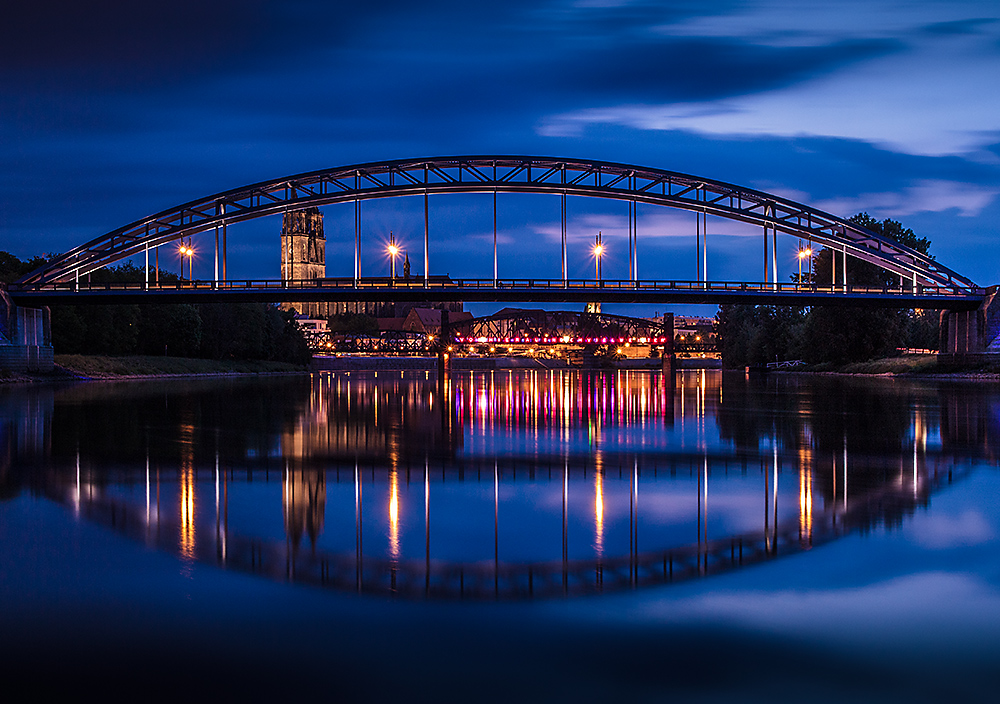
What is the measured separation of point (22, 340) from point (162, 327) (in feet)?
80.2

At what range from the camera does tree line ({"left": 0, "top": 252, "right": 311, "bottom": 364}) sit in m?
96.7

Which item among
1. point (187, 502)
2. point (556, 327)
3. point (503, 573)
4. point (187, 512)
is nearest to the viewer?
point (503, 573)

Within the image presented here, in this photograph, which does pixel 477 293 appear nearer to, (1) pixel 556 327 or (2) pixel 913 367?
(2) pixel 913 367

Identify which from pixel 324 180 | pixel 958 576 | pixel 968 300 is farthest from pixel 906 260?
pixel 958 576

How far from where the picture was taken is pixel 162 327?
106125mm

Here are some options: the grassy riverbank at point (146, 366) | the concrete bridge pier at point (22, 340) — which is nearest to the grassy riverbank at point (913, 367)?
the grassy riverbank at point (146, 366)

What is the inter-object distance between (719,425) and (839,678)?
994 inches

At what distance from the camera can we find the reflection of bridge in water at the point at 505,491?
33.7ft

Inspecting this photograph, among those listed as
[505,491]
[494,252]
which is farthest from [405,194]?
[505,491]

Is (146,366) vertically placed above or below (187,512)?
above

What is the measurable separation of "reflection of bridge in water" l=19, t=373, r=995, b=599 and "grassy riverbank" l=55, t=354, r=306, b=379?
59.7 metres

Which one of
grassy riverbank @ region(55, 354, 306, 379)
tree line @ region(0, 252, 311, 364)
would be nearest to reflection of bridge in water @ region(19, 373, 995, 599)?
→ grassy riverbank @ region(55, 354, 306, 379)

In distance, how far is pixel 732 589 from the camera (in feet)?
30.7

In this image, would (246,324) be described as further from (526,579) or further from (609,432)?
(526,579)
